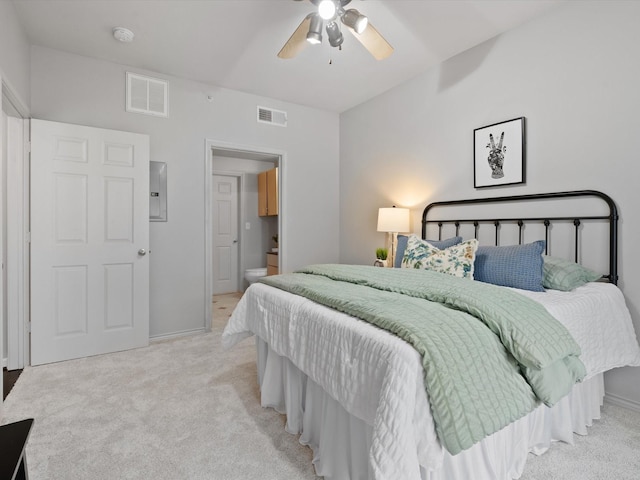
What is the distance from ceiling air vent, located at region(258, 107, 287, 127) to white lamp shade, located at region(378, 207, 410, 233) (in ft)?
5.55

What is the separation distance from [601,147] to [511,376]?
6.10ft

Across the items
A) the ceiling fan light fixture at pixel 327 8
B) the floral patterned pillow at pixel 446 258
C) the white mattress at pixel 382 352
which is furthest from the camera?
the floral patterned pillow at pixel 446 258

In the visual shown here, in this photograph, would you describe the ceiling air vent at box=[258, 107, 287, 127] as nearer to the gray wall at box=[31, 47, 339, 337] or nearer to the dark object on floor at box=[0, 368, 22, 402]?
the gray wall at box=[31, 47, 339, 337]

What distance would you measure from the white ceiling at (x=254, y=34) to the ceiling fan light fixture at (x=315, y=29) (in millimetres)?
428

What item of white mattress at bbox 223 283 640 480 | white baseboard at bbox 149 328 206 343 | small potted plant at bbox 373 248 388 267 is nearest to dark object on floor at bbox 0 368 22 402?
white baseboard at bbox 149 328 206 343

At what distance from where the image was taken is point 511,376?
47.0 inches

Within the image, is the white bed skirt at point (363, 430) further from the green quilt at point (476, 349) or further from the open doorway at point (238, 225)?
the open doorway at point (238, 225)

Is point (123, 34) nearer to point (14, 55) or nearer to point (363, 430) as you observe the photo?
point (14, 55)

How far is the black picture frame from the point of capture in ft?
8.61

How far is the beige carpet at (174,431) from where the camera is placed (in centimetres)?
156

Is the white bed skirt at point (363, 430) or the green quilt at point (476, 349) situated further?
the white bed skirt at point (363, 430)

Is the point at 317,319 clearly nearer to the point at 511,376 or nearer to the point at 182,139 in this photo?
the point at 511,376

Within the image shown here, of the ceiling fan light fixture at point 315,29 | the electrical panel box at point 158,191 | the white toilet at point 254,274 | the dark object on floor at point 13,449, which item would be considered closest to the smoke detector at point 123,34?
the electrical panel box at point 158,191

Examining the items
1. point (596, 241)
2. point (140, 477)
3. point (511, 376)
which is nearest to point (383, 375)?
point (511, 376)
